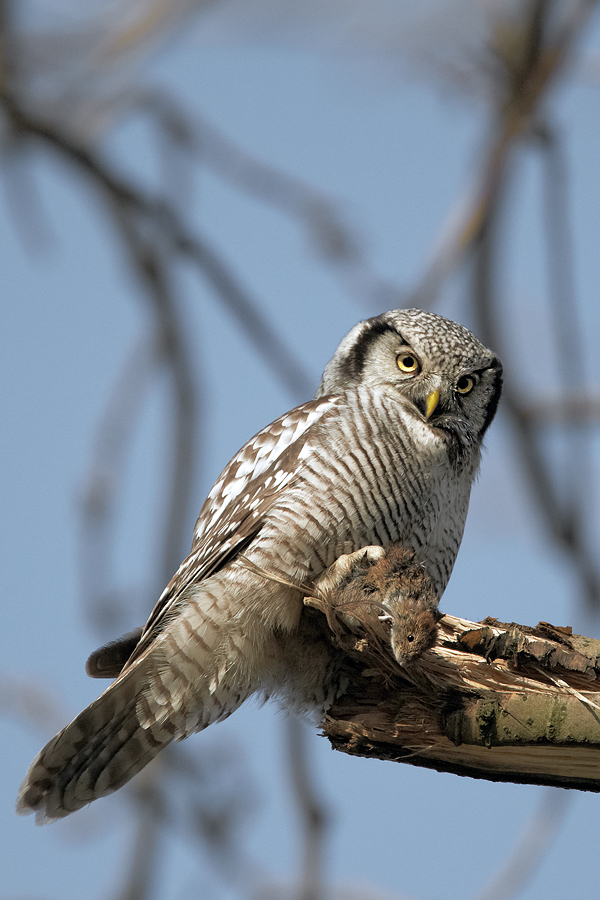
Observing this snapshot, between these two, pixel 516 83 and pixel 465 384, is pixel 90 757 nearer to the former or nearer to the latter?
pixel 465 384

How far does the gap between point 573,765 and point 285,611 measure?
1024 millimetres

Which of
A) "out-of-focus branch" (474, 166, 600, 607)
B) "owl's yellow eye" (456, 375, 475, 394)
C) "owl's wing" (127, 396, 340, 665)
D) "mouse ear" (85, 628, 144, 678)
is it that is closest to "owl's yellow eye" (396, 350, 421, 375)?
"owl's yellow eye" (456, 375, 475, 394)

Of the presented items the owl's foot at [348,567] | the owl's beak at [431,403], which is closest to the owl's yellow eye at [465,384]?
the owl's beak at [431,403]

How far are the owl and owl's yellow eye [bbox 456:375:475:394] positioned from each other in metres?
0.04

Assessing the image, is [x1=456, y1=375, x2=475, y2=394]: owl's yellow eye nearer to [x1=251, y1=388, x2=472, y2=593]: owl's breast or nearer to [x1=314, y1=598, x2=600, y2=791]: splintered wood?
[x1=251, y1=388, x2=472, y2=593]: owl's breast

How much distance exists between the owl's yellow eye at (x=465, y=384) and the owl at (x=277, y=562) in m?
0.04

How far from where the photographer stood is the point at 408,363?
11.5 ft

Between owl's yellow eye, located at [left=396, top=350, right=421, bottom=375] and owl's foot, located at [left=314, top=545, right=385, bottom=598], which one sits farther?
owl's yellow eye, located at [left=396, top=350, right=421, bottom=375]

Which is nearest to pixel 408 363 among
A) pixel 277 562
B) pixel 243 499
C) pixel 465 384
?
pixel 465 384

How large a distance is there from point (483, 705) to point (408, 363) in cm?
155

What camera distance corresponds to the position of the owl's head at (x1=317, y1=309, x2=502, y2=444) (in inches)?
132

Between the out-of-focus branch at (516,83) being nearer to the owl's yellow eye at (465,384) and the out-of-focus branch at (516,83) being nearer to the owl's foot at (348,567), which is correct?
the owl's yellow eye at (465,384)

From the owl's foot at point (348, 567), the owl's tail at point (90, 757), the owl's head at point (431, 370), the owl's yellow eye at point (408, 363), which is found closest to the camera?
the owl's foot at point (348, 567)

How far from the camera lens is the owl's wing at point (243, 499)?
9.93 ft
